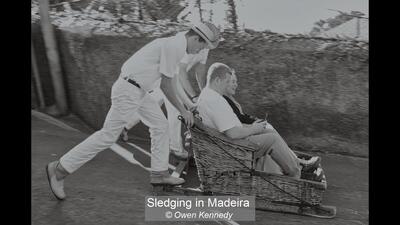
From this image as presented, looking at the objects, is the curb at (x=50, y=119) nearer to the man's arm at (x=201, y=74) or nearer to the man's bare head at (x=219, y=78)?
the man's arm at (x=201, y=74)

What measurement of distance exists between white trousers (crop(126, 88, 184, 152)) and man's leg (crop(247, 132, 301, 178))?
2.40 feet

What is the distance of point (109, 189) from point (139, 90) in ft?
2.69

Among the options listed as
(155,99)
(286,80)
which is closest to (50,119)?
(155,99)

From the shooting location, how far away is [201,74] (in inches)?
190

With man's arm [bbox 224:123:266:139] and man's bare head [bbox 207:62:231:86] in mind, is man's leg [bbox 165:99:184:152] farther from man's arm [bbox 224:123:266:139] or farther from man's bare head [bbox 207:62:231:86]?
man's arm [bbox 224:123:266:139]

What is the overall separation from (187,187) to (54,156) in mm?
1080

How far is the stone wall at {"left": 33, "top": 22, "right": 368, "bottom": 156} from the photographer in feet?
16.2

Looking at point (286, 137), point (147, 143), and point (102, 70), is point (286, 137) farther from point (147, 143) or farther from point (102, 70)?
point (102, 70)

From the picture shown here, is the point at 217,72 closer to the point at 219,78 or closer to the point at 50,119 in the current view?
the point at 219,78

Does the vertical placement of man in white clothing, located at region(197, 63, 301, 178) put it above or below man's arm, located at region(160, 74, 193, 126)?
below

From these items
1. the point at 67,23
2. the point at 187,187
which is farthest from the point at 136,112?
the point at 67,23

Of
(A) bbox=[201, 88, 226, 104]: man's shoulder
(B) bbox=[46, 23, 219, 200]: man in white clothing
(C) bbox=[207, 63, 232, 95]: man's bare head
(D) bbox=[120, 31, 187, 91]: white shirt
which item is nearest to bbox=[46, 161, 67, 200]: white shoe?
(B) bbox=[46, 23, 219, 200]: man in white clothing

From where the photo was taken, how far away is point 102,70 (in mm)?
4922

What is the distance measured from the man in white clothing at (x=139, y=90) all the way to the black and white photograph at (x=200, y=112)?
0.4 inches
